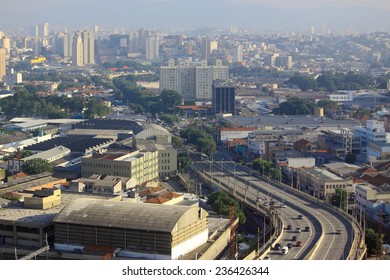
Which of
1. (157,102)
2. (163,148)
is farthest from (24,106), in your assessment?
(163,148)

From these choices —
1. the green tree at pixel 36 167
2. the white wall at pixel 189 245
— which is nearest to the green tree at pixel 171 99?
the green tree at pixel 36 167

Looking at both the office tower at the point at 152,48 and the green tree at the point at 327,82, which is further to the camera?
the office tower at the point at 152,48

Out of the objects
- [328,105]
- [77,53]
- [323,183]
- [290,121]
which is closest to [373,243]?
[323,183]

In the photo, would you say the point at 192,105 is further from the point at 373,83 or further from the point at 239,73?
the point at 239,73

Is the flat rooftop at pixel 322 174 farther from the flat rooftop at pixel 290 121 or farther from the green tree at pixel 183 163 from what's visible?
the flat rooftop at pixel 290 121

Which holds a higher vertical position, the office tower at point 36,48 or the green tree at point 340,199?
the office tower at point 36,48
